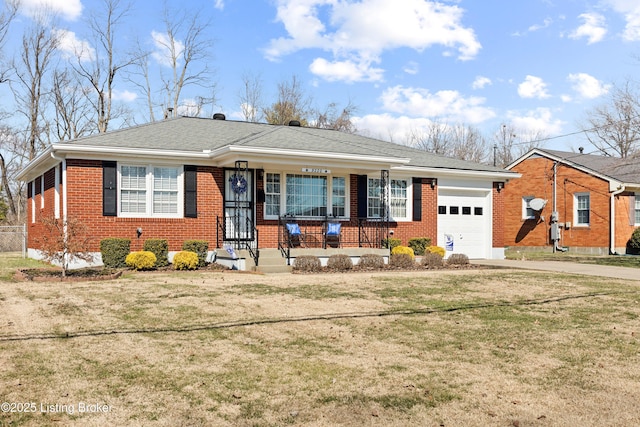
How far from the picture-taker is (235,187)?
53.7 ft

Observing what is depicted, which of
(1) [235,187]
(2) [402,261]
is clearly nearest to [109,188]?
(1) [235,187]

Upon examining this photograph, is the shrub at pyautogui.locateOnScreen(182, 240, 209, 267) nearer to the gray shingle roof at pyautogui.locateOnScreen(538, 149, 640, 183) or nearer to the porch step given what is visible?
the porch step

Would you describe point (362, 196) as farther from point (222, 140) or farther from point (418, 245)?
point (222, 140)

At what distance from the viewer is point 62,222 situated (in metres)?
13.3

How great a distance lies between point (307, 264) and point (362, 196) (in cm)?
447

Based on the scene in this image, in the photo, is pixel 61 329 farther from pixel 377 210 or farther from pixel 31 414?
pixel 377 210

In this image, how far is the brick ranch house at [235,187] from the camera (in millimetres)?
15672

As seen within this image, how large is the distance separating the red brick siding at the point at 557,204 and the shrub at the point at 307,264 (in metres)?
16.1

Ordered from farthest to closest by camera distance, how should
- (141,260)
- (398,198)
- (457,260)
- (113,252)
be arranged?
(398,198) < (457,260) < (113,252) < (141,260)

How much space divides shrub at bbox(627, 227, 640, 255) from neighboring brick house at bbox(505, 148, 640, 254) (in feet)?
0.77

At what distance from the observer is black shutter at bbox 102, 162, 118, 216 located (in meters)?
15.7

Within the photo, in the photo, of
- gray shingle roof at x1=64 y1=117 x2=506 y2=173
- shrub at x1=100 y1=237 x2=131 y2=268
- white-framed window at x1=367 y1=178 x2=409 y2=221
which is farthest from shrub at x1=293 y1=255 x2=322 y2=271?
shrub at x1=100 y1=237 x2=131 y2=268

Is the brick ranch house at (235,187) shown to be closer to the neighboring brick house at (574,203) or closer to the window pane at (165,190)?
the window pane at (165,190)

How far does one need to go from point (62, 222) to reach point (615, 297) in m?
12.0
